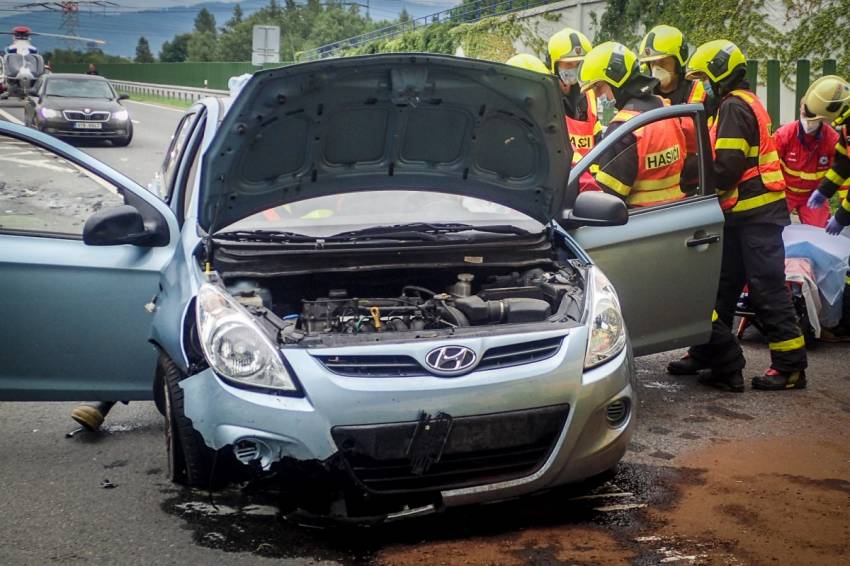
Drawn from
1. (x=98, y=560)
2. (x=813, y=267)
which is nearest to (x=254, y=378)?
(x=98, y=560)

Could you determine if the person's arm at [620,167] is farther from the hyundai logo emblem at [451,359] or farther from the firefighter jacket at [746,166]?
the hyundai logo emblem at [451,359]

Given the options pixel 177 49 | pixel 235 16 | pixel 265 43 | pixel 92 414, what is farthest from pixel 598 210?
pixel 235 16

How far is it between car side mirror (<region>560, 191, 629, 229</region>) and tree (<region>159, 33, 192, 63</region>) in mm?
127940

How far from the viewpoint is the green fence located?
180 ft

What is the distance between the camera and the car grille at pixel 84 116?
24.1 metres

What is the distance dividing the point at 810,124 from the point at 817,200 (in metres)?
0.62

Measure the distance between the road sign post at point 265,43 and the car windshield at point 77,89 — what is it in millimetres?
15777

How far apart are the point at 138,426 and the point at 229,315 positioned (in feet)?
6.57

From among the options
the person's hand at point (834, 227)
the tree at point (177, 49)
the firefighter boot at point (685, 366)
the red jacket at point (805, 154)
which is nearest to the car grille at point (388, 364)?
the firefighter boot at point (685, 366)

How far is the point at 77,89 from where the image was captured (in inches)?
995

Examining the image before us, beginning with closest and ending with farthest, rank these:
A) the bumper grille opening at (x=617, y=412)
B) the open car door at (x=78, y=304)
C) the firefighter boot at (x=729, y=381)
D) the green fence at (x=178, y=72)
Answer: the bumper grille opening at (x=617, y=412) < the open car door at (x=78, y=304) < the firefighter boot at (x=729, y=381) < the green fence at (x=178, y=72)

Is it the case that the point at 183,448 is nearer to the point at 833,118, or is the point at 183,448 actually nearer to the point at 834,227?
the point at 834,227

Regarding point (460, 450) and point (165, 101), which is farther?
point (165, 101)

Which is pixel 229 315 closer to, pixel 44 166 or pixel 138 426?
pixel 138 426
